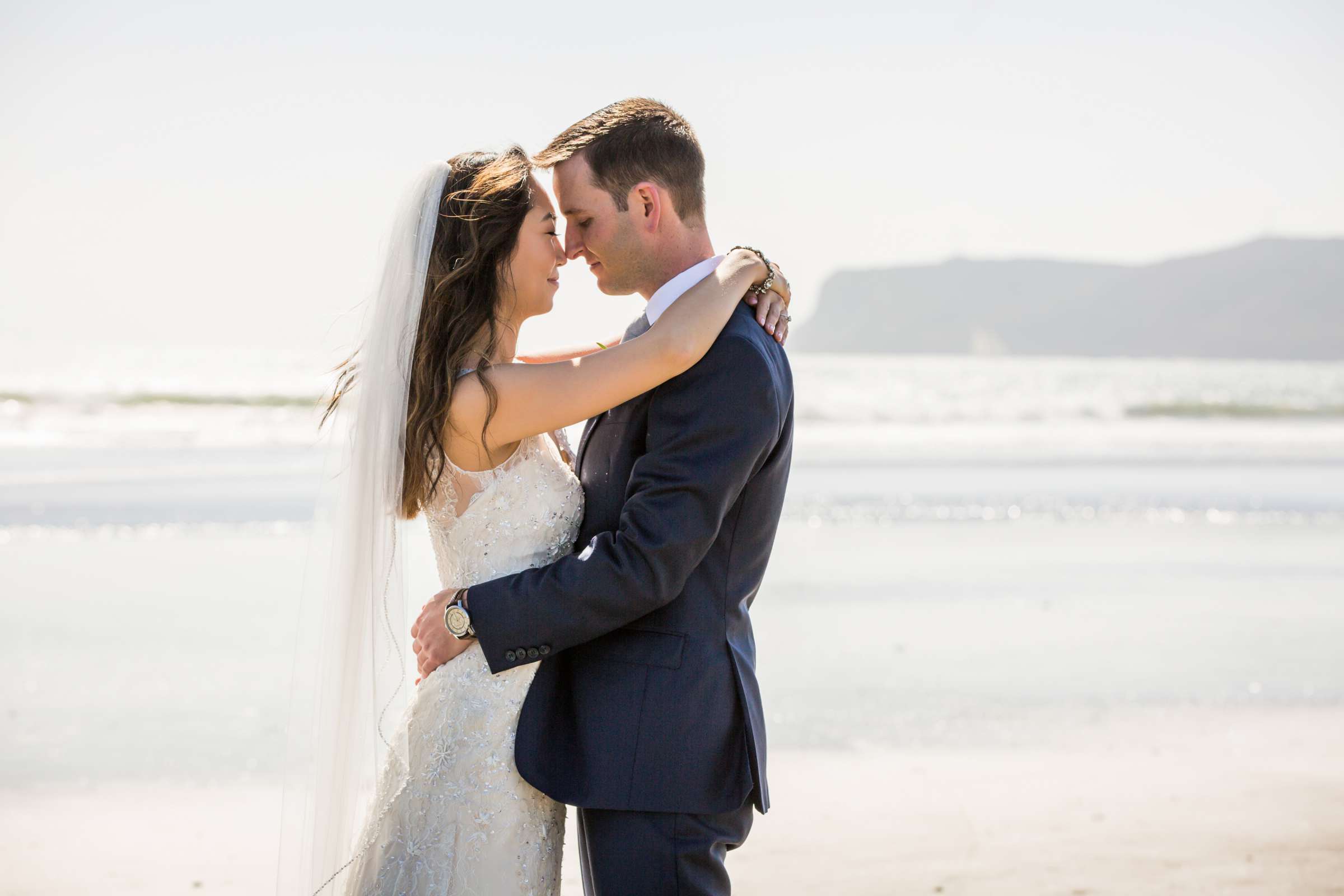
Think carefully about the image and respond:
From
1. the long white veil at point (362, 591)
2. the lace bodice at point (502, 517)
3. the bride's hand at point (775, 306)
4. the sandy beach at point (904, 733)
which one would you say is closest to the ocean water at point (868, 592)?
the sandy beach at point (904, 733)

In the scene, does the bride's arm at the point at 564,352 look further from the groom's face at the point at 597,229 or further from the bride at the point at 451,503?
the bride at the point at 451,503

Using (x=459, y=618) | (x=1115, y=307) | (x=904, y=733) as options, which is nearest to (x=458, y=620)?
(x=459, y=618)

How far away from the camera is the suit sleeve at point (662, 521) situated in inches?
87.6

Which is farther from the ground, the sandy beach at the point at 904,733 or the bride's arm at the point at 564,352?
the bride's arm at the point at 564,352

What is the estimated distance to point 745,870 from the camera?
4.25m

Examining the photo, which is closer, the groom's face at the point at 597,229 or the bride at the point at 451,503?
the bride at the point at 451,503

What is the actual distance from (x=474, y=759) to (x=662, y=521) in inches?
26.6

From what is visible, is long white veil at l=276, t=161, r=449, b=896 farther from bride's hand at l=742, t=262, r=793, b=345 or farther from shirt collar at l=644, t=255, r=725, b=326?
bride's hand at l=742, t=262, r=793, b=345

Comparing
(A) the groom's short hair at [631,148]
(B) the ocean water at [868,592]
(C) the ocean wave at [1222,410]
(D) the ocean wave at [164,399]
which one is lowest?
(C) the ocean wave at [1222,410]

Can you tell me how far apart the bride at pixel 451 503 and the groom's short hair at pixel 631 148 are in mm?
134

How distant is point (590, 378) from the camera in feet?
7.84

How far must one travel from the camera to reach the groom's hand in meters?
2.43

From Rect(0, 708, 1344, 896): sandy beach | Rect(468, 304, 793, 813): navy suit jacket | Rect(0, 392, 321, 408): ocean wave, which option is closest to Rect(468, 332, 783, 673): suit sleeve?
Rect(468, 304, 793, 813): navy suit jacket

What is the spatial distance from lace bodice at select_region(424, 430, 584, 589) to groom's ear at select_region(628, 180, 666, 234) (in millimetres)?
560
